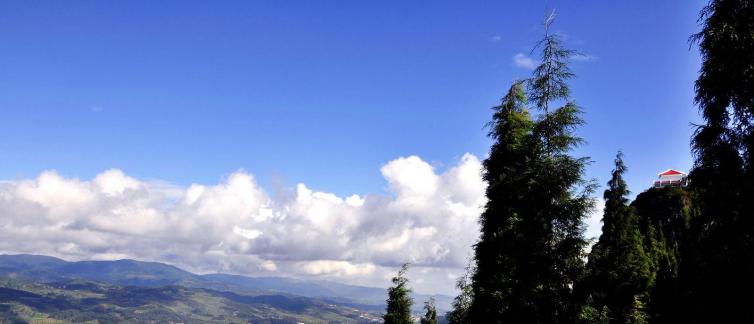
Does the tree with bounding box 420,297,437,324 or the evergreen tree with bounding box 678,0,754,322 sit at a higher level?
the evergreen tree with bounding box 678,0,754,322

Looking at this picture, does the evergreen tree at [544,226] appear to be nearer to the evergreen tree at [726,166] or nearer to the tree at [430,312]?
the evergreen tree at [726,166]

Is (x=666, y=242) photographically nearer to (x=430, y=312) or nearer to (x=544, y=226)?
(x=430, y=312)

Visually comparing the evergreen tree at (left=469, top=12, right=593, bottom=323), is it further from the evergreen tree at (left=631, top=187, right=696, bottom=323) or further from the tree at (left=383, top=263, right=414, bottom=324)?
the tree at (left=383, top=263, right=414, bottom=324)

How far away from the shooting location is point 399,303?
52.5m

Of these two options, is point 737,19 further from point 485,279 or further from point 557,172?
point 485,279

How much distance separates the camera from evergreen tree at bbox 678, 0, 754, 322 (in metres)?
13.0

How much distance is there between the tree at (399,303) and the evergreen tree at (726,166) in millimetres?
39790

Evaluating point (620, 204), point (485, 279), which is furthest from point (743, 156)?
point (620, 204)

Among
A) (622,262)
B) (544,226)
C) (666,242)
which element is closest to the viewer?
(544,226)

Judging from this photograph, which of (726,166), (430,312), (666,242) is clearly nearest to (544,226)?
(726,166)

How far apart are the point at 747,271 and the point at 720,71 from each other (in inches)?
198

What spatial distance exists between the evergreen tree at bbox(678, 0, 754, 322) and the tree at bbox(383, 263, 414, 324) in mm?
39790

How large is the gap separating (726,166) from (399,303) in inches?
1648

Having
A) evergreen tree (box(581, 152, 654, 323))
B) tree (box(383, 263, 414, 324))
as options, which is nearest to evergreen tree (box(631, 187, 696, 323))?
evergreen tree (box(581, 152, 654, 323))
